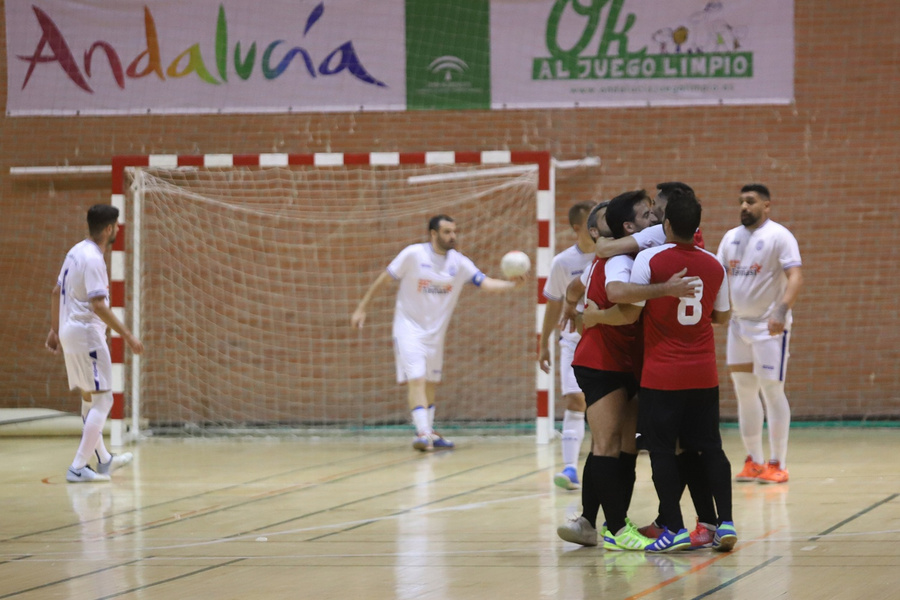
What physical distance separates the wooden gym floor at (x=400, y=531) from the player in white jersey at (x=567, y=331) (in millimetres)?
293

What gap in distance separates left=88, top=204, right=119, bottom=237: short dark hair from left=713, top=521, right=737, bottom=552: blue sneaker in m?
5.09

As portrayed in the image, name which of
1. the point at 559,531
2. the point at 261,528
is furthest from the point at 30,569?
the point at 559,531

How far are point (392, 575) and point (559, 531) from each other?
99 cm

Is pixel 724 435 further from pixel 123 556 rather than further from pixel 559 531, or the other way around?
pixel 123 556

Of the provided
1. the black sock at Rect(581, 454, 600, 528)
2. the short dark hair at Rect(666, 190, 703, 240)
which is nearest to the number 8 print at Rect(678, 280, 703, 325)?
the short dark hair at Rect(666, 190, 703, 240)

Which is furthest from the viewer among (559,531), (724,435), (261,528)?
(724,435)

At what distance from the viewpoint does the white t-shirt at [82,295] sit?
8.66 metres

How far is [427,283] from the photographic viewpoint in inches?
428

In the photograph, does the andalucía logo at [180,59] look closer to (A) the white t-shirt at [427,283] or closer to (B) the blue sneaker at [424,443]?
(A) the white t-shirt at [427,283]

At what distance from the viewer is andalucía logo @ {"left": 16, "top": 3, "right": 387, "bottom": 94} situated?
12547 millimetres

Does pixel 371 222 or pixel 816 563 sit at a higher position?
pixel 371 222

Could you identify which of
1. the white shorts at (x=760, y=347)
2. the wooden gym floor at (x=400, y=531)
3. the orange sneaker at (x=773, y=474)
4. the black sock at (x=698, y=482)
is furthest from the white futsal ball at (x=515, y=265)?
the black sock at (x=698, y=482)

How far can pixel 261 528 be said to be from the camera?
6.81 metres

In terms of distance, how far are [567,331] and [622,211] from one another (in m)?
2.23
